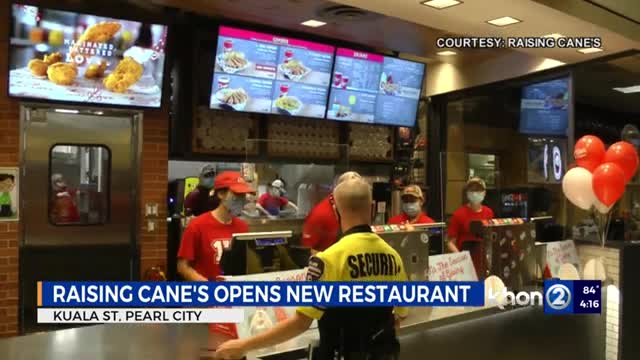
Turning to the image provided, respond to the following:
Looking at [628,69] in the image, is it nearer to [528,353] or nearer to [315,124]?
[315,124]

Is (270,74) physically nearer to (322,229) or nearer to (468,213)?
(322,229)

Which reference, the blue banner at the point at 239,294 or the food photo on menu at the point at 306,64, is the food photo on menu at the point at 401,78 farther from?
the blue banner at the point at 239,294

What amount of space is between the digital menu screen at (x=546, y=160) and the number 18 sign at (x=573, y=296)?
7.61 ft

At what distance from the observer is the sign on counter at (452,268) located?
3121mm

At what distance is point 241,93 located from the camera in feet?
17.1

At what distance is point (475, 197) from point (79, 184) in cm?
319

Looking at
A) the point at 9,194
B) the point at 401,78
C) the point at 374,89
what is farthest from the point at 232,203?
the point at 401,78

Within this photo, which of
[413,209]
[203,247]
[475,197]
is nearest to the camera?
[203,247]

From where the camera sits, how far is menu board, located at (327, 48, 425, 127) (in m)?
5.83

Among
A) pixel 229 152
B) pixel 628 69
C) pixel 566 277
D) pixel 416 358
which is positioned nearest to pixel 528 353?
pixel 566 277

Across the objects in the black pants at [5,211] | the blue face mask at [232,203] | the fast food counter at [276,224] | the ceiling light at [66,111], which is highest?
the ceiling light at [66,111]

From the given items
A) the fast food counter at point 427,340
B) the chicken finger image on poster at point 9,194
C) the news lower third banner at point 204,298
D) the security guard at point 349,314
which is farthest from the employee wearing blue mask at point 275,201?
the security guard at point 349,314

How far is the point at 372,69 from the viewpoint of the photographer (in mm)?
6023

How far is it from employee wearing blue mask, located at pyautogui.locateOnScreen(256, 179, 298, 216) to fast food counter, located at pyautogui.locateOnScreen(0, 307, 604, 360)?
2.59 meters
